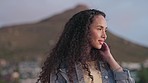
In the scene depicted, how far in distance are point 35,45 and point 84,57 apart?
133113 mm

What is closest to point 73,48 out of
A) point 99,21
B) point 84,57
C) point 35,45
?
point 84,57

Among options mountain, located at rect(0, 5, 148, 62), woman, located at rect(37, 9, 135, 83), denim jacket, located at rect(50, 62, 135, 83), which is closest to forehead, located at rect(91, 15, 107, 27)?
woman, located at rect(37, 9, 135, 83)

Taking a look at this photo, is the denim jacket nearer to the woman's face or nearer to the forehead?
the woman's face

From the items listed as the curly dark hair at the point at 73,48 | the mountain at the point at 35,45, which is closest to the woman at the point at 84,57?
the curly dark hair at the point at 73,48

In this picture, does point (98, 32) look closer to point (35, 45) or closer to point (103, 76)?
point (103, 76)

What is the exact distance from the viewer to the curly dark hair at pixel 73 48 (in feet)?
12.2

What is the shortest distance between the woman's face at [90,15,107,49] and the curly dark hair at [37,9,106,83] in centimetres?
3

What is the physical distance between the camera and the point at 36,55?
127438 millimetres

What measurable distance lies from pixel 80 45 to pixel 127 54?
124752mm

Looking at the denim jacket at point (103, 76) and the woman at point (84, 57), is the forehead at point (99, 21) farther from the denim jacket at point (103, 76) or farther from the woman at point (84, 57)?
the denim jacket at point (103, 76)

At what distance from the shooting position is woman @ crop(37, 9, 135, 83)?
3.71 metres

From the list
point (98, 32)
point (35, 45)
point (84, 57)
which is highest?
point (35, 45)

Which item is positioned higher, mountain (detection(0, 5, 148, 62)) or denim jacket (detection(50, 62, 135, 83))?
mountain (detection(0, 5, 148, 62))

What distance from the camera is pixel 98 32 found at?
374 cm
